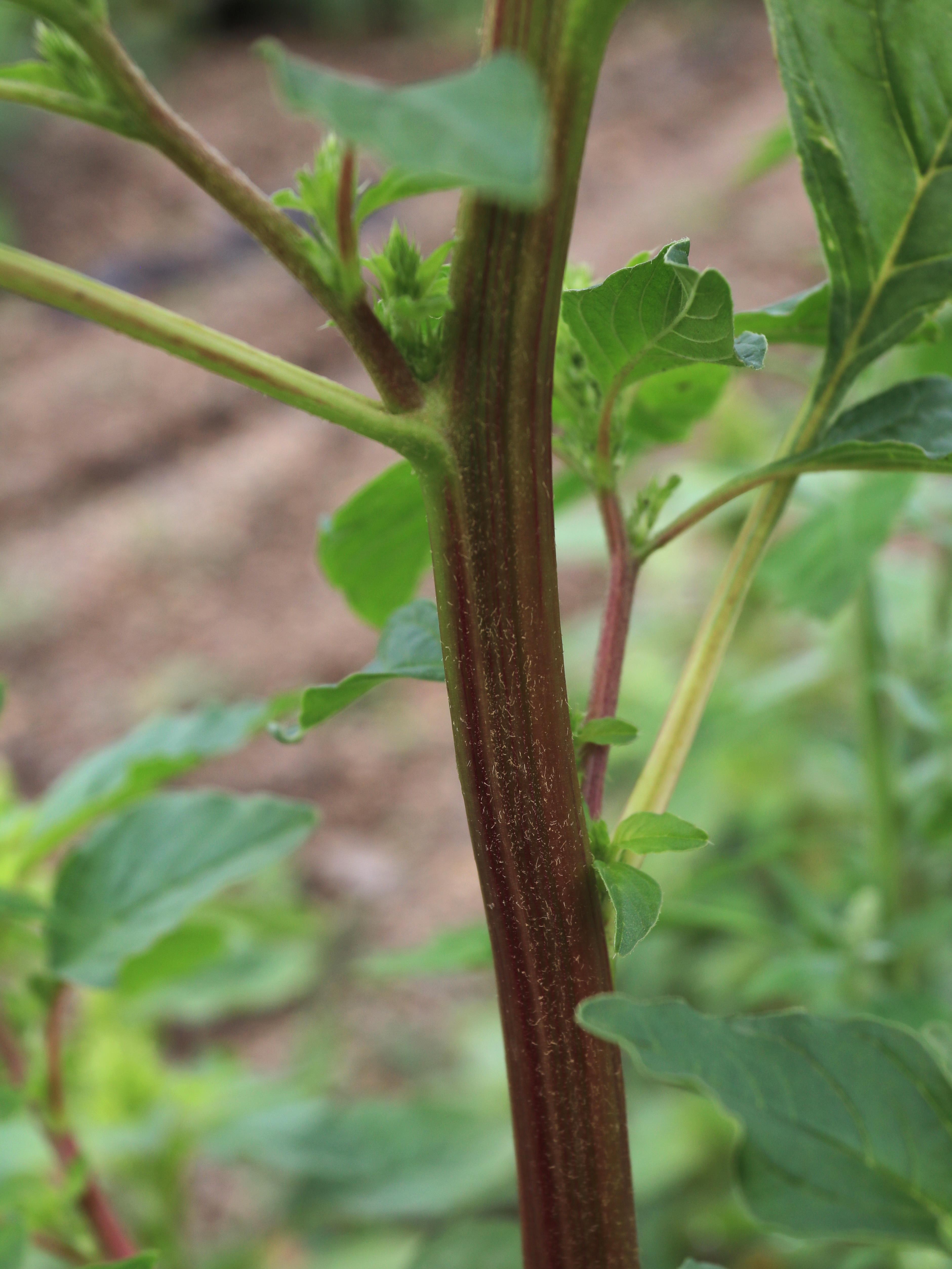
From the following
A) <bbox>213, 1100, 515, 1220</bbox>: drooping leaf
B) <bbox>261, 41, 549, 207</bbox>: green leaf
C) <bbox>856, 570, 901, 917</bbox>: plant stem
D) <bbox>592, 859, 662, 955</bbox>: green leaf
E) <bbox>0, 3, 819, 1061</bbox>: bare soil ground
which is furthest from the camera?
<bbox>0, 3, 819, 1061</bbox>: bare soil ground

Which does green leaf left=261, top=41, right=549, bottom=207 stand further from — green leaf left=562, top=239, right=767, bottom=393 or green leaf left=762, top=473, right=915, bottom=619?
green leaf left=762, top=473, right=915, bottom=619

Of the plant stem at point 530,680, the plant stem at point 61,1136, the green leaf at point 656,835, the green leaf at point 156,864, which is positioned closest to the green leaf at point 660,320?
the plant stem at point 530,680

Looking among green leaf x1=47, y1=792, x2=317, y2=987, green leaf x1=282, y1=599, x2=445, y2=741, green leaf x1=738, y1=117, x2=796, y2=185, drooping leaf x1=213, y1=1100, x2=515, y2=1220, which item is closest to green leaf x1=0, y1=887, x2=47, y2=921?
green leaf x1=47, y1=792, x2=317, y2=987

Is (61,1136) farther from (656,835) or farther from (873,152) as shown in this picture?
(873,152)

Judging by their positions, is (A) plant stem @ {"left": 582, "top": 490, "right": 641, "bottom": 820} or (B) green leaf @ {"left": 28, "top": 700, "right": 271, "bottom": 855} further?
(B) green leaf @ {"left": 28, "top": 700, "right": 271, "bottom": 855}

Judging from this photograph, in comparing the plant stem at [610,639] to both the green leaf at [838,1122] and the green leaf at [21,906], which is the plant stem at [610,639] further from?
the green leaf at [21,906]

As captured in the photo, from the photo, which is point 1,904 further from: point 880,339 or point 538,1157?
point 880,339
